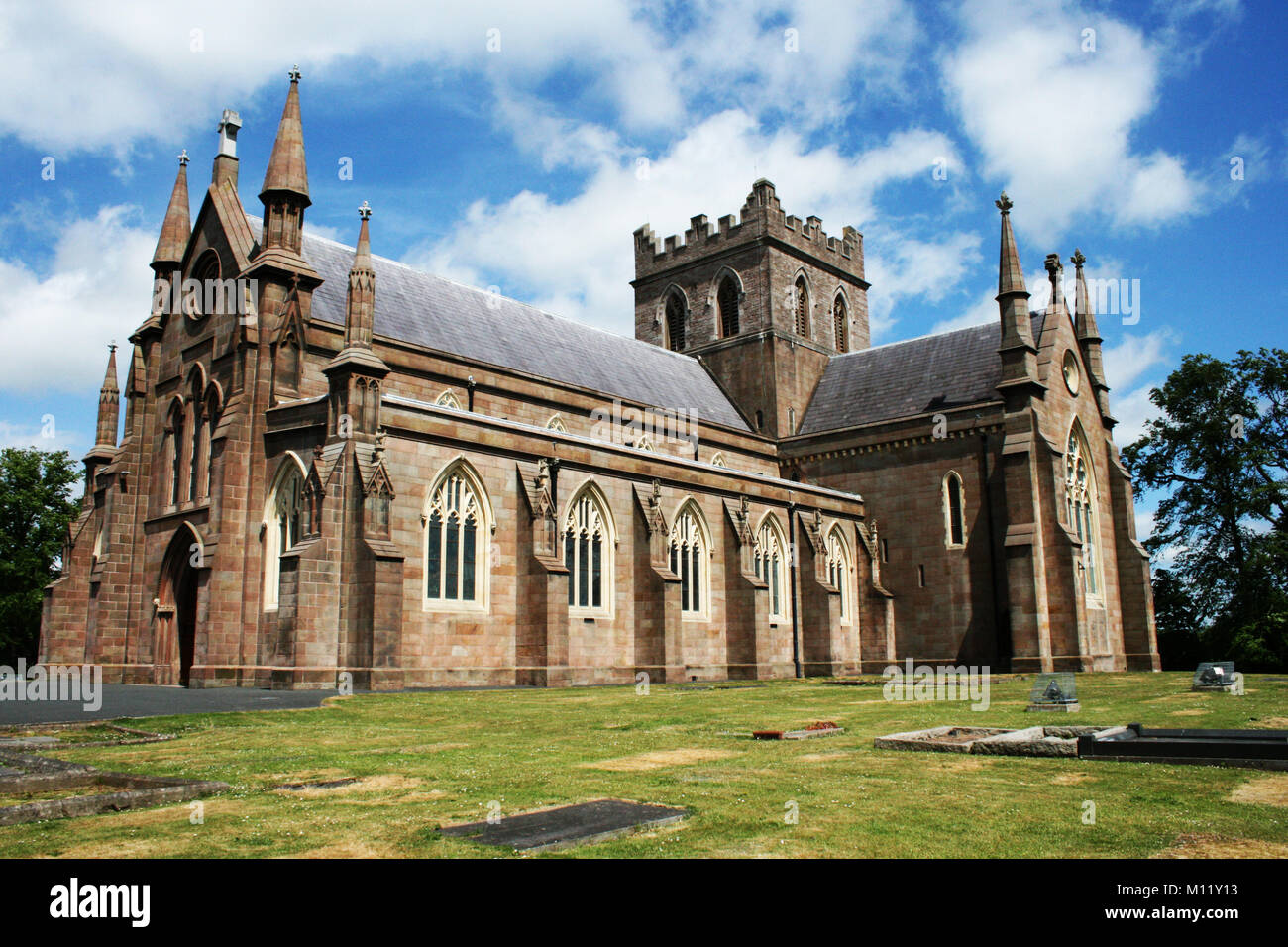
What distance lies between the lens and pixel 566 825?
644 cm

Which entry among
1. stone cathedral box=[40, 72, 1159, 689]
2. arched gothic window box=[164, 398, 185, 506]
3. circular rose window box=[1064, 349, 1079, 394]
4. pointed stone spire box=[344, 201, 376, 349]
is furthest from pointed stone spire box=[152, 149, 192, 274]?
circular rose window box=[1064, 349, 1079, 394]

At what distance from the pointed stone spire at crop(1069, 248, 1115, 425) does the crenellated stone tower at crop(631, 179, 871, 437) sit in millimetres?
13322

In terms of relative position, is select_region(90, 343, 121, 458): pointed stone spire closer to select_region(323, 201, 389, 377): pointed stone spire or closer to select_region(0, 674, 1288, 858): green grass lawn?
select_region(323, 201, 389, 377): pointed stone spire

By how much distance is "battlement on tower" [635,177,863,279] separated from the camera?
51312mm

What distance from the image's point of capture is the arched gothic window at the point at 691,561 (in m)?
34.5

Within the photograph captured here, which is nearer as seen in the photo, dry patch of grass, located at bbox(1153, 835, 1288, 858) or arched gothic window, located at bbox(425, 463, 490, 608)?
dry patch of grass, located at bbox(1153, 835, 1288, 858)

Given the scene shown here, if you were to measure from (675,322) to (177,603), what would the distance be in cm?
3231

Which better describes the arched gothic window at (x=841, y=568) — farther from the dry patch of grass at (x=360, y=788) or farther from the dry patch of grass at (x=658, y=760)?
the dry patch of grass at (x=360, y=788)

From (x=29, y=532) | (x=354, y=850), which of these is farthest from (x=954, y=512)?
(x=29, y=532)

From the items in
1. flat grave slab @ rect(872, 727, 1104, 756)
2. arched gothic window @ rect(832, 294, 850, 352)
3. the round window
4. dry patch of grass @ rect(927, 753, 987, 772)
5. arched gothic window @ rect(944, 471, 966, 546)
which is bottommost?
dry patch of grass @ rect(927, 753, 987, 772)

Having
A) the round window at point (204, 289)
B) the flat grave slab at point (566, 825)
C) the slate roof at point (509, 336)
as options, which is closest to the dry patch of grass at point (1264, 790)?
the flat grave slab at point (566, 825)

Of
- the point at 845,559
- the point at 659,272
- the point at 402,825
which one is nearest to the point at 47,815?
the point at 402,825
